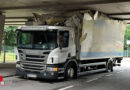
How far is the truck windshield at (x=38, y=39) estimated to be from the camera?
38.0ft

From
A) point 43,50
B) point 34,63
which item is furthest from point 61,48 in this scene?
point 34,63

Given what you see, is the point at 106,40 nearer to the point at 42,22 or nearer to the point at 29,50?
the point at 42,22

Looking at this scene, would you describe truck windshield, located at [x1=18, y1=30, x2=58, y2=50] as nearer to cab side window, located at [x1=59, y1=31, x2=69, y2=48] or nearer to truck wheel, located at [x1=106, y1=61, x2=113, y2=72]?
cab side window, located at [x1=59, y1=31, x2=69, y2=48]

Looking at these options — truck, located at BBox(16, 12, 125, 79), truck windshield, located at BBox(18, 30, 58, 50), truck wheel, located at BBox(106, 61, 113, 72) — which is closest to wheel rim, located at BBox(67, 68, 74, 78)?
truck, located at BBox(16, 12, 125, 79)

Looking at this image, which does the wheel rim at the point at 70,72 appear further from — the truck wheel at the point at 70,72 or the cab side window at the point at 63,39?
the cab side window at the point at 63,39

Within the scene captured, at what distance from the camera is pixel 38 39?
1198 centimetres

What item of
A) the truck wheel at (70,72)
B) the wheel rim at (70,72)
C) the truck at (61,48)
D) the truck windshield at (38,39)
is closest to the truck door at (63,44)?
the truck at (61,48)

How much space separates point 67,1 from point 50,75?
510cm

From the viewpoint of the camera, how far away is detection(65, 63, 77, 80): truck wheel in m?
12.2

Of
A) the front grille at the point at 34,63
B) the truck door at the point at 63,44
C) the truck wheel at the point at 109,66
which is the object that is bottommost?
the truck wheel at the point at 109,66

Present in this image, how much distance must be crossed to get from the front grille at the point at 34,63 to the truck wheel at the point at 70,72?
1.39 metres

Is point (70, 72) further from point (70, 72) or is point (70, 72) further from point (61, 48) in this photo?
point (61, 48)

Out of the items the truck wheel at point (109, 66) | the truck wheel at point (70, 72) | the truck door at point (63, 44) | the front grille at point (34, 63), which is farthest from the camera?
the truck wheel at point (109, 66)

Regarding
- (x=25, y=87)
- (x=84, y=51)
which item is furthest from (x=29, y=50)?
(x=84, y=51)
